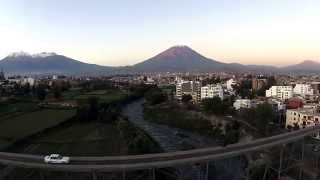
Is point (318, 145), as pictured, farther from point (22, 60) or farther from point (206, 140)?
point (22, 60)

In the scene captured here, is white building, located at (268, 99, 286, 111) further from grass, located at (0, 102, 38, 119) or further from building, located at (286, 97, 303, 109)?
grass, located at (0, 102, 38, 119)

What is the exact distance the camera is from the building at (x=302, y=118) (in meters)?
21.6

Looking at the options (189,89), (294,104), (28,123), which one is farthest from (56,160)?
(189,89)

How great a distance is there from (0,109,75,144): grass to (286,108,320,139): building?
13.0 metres

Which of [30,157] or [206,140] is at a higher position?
[30,157]

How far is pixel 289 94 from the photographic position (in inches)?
1452

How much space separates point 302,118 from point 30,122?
1470 centimetres

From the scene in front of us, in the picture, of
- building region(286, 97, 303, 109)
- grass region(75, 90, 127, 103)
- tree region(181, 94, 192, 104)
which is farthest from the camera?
tree region(181, 94, 192, 104)

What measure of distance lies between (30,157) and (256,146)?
265 inches

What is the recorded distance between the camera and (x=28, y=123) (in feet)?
71.6

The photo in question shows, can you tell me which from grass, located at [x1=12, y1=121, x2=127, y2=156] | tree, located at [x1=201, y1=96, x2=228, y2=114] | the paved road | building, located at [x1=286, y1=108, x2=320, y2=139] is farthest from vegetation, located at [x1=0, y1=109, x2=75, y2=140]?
building, located at [x1=286, y1=108, x2=320, y2=139]

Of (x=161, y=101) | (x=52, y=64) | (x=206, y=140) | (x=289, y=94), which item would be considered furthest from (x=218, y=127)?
(x=52, y=64)

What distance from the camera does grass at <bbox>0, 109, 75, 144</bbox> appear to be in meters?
19.0

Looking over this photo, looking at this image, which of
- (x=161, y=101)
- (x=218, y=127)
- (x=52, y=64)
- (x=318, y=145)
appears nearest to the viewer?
(x=318, y=145)
